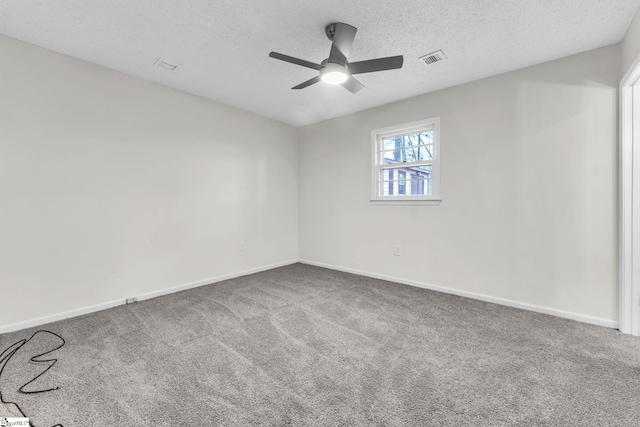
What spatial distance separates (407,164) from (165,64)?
9.86ft

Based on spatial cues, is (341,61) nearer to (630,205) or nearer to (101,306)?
(630,205)

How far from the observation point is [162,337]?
2.23 metres

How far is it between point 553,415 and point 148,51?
12.9ft

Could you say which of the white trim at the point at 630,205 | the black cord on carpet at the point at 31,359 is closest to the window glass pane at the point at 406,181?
the white trim at the point at 630,205

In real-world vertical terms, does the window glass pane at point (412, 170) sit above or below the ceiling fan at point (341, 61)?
below

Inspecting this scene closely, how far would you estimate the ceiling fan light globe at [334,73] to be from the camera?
85.4 inches

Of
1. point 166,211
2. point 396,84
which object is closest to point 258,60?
point 396,84

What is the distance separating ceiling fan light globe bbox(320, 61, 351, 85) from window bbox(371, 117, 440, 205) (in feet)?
5.42

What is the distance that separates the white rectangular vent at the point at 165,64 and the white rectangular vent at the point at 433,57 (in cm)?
247

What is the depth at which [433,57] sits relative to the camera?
2.61 m

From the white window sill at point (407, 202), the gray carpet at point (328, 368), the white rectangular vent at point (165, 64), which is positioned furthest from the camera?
the white window sill at point (407, 202)

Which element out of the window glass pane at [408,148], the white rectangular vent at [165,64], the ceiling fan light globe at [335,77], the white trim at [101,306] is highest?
the white rectangular vent at [165,64]

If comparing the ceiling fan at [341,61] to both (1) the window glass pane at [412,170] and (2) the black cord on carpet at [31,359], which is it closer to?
(1) the window glass pane at [412,170]

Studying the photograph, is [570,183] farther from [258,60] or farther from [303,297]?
[258,60]
